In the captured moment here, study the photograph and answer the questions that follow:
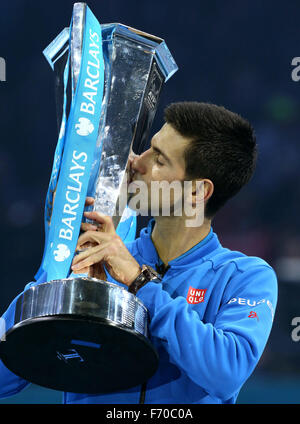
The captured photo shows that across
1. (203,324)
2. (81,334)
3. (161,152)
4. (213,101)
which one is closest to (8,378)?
(81,334)

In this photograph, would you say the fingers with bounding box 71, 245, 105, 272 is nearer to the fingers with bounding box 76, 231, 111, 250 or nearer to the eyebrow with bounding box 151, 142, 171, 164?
the fingers with bounding box 76, 231, 111, 250

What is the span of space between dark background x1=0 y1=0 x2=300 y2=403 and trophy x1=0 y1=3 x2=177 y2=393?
182cm

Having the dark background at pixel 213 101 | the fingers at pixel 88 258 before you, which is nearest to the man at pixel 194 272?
the fingers at pixel 88 258

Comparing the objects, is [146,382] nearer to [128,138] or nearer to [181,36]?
[128,138]

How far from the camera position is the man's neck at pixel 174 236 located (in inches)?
55.7

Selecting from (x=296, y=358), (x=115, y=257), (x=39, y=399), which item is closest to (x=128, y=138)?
(x=115, y=257)

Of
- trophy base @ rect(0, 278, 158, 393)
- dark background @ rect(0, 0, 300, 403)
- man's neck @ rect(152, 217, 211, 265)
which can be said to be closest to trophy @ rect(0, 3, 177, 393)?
trophy base @ rect(0, 278, 158, 393)

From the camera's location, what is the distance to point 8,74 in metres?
3.37

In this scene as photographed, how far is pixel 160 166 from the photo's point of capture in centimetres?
135

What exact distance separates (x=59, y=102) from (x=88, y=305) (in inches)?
19.0

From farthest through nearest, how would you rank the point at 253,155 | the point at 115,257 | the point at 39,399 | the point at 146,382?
the point at 39,399, the point at 253,155, the point at 146,382, the point at 115,257

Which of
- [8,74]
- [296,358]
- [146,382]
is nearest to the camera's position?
[146,382]

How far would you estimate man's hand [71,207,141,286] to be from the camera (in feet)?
3.84

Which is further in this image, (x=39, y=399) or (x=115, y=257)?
(x=39, y=399)
